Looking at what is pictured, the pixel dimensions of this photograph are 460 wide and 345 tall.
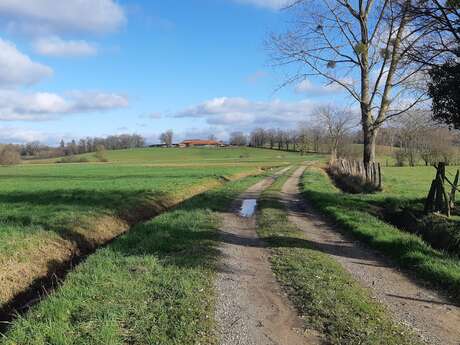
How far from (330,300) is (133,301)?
3128 mm

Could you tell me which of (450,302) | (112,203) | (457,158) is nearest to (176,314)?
(450,302)

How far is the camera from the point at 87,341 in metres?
5.16

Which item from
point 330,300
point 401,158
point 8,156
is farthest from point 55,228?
point 8,156

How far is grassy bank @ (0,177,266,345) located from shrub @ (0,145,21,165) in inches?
4568

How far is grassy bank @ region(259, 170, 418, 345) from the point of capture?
5.21 m

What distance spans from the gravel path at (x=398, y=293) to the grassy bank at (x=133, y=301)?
9.27 feet

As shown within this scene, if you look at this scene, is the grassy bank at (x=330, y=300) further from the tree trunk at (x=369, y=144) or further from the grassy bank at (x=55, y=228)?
the tree trunk at (x=369, y=144)

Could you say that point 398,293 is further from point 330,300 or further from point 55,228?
point 55,228

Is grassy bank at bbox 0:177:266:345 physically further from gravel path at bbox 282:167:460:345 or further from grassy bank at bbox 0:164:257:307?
gravel path at bbox 282:167:460:345

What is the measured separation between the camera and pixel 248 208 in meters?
18.5

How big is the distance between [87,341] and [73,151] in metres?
170

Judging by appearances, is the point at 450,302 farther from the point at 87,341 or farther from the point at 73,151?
the point at 73,151

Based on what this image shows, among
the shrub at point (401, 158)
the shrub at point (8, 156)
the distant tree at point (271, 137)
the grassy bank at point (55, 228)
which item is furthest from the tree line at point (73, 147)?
the grassy bank at point (55, 228)

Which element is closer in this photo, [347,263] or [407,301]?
[407,301]
